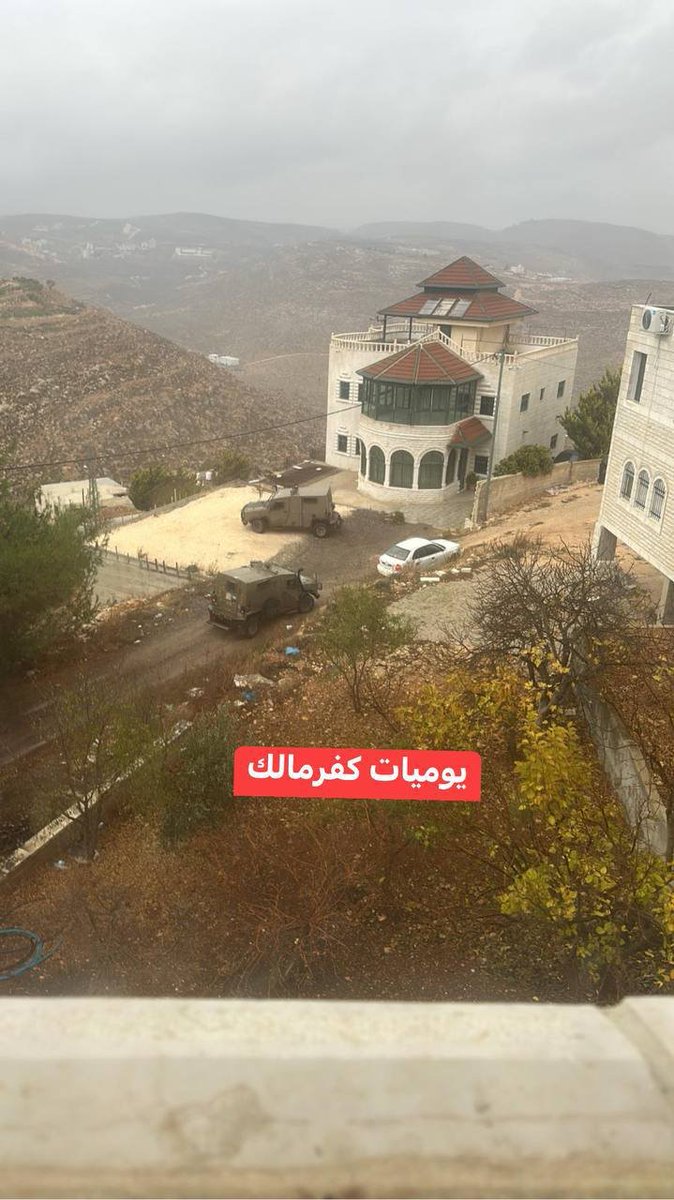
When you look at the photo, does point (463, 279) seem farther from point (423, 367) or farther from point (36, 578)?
point (36, 578)

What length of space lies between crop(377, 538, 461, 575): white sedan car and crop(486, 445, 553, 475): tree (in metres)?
10.7

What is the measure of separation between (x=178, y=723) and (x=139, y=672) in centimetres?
396

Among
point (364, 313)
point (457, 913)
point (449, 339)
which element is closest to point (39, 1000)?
point (457, 913)

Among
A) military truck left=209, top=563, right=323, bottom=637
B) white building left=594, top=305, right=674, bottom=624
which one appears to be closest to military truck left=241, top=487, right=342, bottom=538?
military truck left=209, top=563, right=323, bottom=637

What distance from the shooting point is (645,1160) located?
1.60 metres

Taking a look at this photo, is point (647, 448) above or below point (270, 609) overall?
above

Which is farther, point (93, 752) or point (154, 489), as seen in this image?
point (154, 489)

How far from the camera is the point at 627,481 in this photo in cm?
2027

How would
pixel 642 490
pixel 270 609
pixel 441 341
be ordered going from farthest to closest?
pixel 441 341 < pixel 270 609 < pixel 642 490

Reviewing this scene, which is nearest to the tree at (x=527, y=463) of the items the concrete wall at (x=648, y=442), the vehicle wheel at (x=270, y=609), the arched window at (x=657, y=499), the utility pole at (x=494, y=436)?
the utility pole at (x=494, y=436)

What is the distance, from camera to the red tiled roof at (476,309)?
1637 inches

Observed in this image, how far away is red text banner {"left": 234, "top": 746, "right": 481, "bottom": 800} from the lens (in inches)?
440

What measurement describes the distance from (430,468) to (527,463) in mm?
4383

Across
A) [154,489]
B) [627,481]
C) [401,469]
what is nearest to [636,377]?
[627,481]
